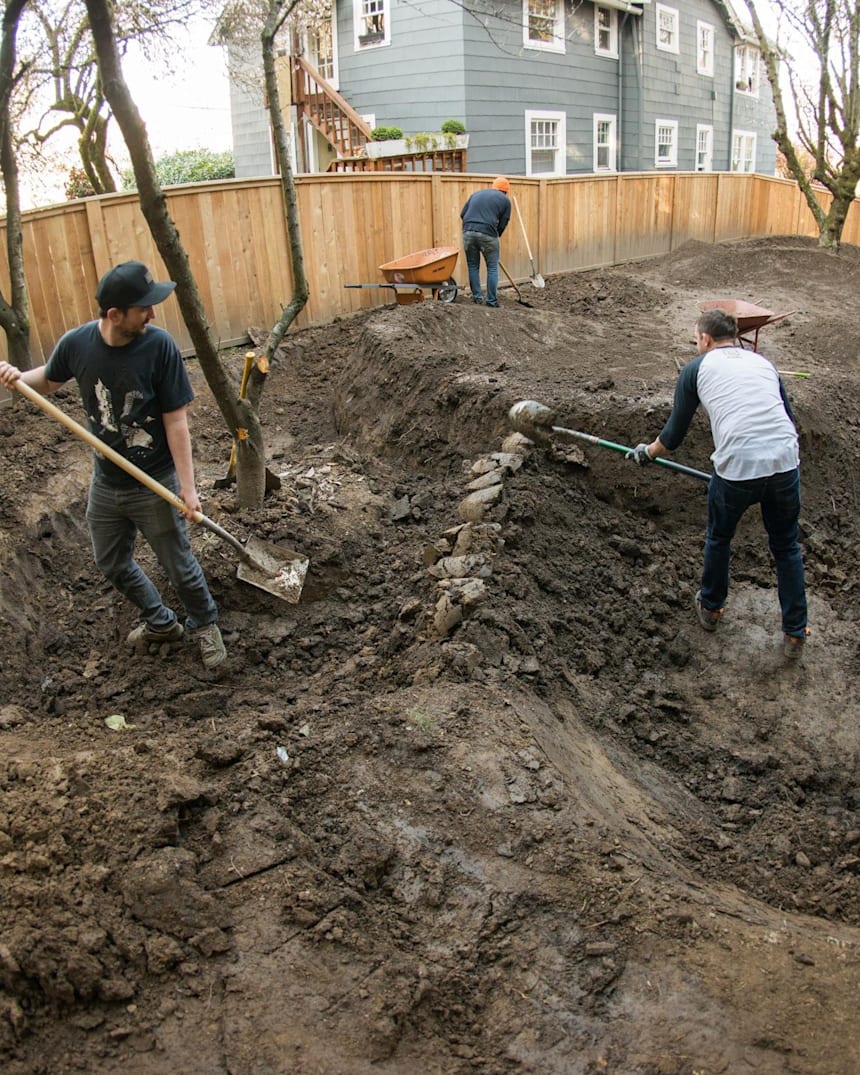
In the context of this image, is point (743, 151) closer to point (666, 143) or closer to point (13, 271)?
point (666, 143)

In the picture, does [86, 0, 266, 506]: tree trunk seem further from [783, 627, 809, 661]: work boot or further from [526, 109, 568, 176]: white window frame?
[526, 109, 568, 176]: white window frame

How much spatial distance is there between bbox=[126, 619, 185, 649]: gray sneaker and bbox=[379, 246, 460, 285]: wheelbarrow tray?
6.99 meters

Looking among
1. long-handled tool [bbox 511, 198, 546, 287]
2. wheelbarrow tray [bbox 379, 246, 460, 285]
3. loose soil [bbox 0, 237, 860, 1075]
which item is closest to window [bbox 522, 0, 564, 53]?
long-handled tool [bbox 511, 198, 546, 287]

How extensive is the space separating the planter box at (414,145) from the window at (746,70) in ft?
41.9

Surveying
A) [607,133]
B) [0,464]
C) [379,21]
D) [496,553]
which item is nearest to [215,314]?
[0,464]

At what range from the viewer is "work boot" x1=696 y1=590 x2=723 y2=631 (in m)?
5.40

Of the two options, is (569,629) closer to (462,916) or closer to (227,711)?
(227,711)

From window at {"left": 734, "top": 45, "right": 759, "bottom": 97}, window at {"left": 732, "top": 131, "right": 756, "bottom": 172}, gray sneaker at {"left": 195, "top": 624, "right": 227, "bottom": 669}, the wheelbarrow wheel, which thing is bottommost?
gray sneaker at {"left": 195, "top": 624, "right": 227, "bottom": 669}

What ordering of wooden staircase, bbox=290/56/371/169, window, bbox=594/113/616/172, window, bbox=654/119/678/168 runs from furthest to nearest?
window, bbox=654/119/678/168, window, bbox=594/113/616/172, wooden staircase, bbox=290/56/371/169

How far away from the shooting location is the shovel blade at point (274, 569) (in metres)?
4.88

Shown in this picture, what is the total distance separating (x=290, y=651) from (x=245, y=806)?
1.68 meters


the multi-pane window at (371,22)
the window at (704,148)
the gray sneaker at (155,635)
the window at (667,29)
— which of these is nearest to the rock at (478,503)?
the gray sneaker at (155,635)

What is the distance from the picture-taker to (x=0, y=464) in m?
6.20

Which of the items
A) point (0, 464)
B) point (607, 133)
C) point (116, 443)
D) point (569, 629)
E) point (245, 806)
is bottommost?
point (569, 629)
